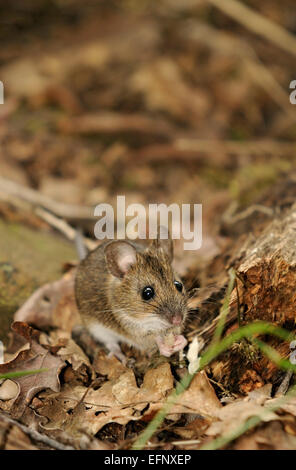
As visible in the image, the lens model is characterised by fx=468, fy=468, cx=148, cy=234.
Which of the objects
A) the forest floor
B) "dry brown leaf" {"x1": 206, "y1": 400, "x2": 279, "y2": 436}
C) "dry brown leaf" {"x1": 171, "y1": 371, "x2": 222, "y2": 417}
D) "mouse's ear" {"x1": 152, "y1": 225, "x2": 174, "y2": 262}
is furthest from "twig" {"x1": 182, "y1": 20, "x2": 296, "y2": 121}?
"dry brown leaf" {"x1": 206, "y1": 400, "x2": 279, "y2": 436}

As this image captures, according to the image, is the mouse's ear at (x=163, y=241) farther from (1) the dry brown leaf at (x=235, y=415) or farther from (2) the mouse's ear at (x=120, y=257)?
(1) the dry brown leaf at (x=235, y=415)

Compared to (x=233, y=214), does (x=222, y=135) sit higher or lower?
higher

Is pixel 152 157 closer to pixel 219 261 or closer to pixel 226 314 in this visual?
pixel 219 261

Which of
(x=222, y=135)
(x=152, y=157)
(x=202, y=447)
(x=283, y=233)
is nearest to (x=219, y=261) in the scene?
(x=283, y=233)

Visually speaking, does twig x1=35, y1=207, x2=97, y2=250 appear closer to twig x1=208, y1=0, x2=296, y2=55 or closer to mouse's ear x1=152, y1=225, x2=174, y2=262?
mouse's ear x1=152, y1=225, x2=174, y2=262

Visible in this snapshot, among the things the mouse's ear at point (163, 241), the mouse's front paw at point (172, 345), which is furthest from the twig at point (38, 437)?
the mouse's ear at point (163, 241)

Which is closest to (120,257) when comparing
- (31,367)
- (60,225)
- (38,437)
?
(31,367)

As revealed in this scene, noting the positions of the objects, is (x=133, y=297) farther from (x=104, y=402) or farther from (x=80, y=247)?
(x=80, y=247)
